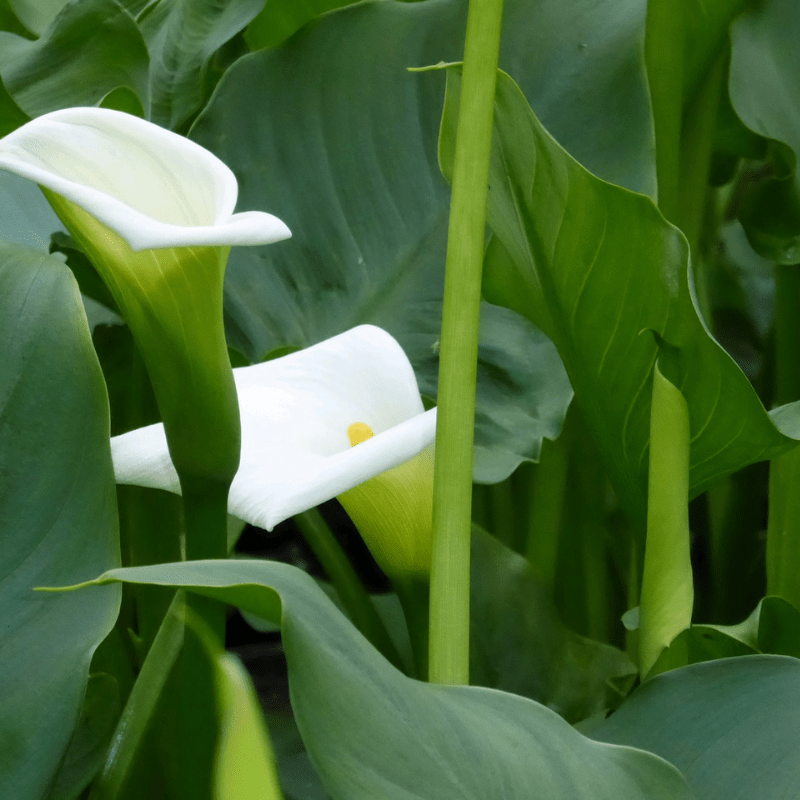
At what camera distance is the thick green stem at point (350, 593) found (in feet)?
1.85

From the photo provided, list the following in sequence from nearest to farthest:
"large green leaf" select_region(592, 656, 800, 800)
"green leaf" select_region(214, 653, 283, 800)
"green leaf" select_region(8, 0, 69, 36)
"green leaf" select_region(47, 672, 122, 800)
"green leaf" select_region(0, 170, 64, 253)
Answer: "green leaf" select_region(214, 653, 283, 800) < "large green leaf" select_region(592, 656, 800, 800) < "green leaf" select_region(47, 672, 122, 800) < "green leaf" select_region(0, 170, 64, 253) < "green leaf" select_region(8, 0, 69, 36)

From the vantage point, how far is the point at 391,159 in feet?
1.76

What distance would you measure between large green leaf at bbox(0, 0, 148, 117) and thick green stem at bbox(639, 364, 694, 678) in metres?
0.39

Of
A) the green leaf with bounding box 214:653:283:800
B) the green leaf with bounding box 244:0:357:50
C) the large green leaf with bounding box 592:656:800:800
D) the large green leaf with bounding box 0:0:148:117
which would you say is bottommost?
the large green leaf with bounding box 592:656:800:800

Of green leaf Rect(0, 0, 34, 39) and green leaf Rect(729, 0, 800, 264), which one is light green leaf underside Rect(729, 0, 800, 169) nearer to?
green leaf Rect(729, 0, 800, 264)

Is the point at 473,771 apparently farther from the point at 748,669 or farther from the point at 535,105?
the point at 535,105

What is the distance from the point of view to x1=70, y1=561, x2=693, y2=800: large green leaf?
0.20 metres

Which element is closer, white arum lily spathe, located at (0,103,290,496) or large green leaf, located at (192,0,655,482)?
white arum lily spathe, located at (0,103,290,496)

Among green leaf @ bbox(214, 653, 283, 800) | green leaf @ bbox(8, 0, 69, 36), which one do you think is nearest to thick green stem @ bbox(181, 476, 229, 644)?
green leaf @ bbox(214, 653, 283, 800)

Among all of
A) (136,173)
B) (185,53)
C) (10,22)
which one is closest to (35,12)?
(10,22)

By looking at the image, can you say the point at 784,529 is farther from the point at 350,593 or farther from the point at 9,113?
the point at 9,113

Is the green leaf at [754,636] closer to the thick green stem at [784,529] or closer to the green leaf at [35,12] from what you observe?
the thick green stem at [784,529]

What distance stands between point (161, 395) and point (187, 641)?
9cm

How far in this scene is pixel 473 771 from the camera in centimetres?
21
